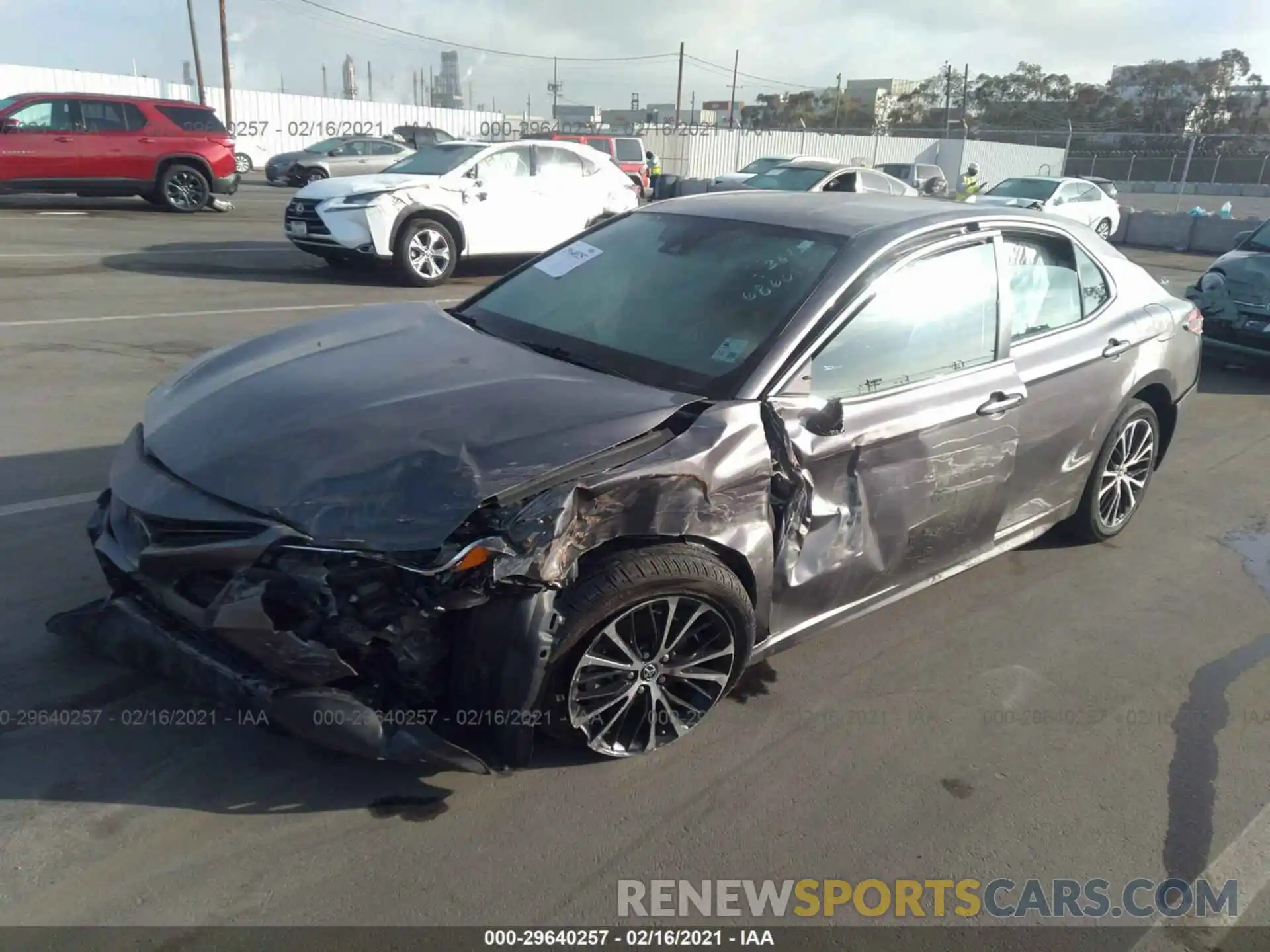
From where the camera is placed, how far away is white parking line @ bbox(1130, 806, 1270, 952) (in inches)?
104

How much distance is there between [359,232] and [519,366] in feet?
27.7

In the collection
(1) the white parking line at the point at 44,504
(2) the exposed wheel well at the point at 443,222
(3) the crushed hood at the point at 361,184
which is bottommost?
(1) the white parking line at the point at 44,504

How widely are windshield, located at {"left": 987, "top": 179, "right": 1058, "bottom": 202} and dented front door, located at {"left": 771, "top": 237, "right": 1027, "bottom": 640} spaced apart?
60.4 ft

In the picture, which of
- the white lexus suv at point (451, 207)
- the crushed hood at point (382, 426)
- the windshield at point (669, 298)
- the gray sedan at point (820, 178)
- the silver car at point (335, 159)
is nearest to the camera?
the crushed hood at point (382, 426)

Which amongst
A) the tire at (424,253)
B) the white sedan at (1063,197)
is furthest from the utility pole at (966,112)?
the tire at (424,253)

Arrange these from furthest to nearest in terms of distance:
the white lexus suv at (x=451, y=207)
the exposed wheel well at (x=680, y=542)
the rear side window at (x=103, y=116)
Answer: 1. the rear side window at (x=103, y=116)
2. the white lexus suv at (x=451, y=207)
3. the exposed wheel well at (x=680, y=542)

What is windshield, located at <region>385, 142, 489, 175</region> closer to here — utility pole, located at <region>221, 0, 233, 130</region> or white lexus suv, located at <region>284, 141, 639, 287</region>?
white lexus suv, located at <region>284, 141, 639, 287</region>

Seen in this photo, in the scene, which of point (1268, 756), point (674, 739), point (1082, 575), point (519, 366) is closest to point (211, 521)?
point (519, 366)

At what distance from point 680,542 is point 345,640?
3.33 ft

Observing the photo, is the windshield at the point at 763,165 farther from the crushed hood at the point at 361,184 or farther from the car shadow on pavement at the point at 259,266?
the crushed hood at the point at 361,184

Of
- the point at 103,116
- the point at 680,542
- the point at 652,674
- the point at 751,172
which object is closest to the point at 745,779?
the point at 652,674

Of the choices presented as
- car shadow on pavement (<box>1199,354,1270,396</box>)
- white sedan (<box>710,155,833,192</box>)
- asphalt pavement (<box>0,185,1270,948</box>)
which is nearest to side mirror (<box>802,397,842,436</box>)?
asphalt pavement (<box>0,185,1270,948</box>)

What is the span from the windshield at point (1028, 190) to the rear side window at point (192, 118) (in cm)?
1524

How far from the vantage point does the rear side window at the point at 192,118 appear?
56.3ft
